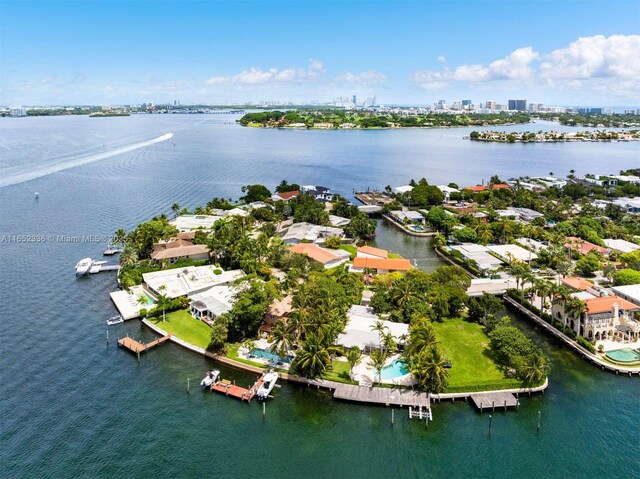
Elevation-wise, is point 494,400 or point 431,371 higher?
point 431,371

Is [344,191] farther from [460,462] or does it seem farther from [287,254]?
[460,462]

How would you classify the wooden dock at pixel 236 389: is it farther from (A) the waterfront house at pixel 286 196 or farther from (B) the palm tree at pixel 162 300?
(A) the waterfront house at pixel 286 196

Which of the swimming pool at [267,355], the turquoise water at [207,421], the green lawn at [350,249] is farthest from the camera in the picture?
the green lawn at [350,249]

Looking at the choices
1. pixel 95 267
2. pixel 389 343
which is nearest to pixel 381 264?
pixel 389 343

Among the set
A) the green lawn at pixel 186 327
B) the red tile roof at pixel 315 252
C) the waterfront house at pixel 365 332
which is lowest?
the green lawn at pixel 186 327

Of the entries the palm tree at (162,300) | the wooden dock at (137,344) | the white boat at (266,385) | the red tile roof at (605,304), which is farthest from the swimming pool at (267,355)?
the red tile roof at (605,304)

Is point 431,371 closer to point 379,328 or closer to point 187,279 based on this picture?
point 379,328
